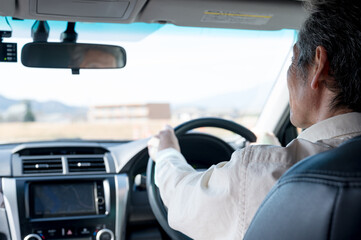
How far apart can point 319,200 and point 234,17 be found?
76.8 inches

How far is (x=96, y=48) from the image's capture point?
9.82 feet

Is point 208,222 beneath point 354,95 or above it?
beneath

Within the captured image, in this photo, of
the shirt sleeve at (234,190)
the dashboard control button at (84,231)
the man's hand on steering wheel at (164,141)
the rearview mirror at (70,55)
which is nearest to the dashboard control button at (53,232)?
the dashboard control button at (84,231)

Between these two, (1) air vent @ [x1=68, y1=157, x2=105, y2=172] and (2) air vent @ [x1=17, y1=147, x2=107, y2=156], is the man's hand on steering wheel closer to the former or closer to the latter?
(1) air vent @ [x1=68, y1=157, x2=105, y2=172]

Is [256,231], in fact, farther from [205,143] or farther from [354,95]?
[205,143]

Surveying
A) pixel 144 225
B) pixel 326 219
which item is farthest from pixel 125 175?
Result: pixel 326 219

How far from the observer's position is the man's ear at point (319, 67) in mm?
1787

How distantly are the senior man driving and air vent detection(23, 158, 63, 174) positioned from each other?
5.15ft

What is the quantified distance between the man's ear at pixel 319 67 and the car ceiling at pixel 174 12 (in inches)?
42.3

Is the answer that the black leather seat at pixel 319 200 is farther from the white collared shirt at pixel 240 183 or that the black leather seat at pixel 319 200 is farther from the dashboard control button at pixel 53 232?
the dashboard control button at pixel 53 232

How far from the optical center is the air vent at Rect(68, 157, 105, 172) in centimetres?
347

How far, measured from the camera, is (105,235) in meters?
3.33

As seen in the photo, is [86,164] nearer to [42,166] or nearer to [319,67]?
[42,166]

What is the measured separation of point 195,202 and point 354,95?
662 millimetres
